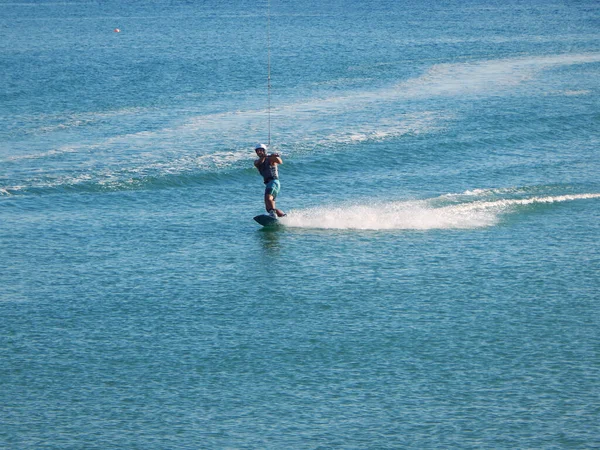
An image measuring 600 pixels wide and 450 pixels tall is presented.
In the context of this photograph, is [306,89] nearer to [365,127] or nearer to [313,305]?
[365,127]

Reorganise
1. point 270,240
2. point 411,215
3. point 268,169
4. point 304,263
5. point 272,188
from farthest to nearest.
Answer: point 411,215, point 268,169, point 272,188, point 270,240, point 304,263

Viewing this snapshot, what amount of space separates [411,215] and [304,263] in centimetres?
494

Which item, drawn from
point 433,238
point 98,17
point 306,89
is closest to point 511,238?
point 433,238

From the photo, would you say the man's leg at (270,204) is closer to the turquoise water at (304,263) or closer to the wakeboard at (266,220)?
the wakeboard at (266,220)

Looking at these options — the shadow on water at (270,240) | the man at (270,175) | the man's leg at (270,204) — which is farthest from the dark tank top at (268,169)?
the shadow on water at (270,240)

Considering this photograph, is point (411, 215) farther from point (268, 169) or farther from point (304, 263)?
point (304, 263)

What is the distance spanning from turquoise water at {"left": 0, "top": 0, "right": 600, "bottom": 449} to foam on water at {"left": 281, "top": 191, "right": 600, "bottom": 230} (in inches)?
4.4

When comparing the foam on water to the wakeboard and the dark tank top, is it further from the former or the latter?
the dark tank top

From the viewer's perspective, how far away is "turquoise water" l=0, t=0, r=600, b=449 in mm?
17281

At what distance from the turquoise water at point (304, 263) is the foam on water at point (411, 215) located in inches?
4.4

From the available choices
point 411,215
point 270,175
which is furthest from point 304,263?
point 411,215

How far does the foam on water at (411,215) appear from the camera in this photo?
28.0 m

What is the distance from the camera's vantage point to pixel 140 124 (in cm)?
4194

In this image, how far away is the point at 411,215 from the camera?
28.6m
